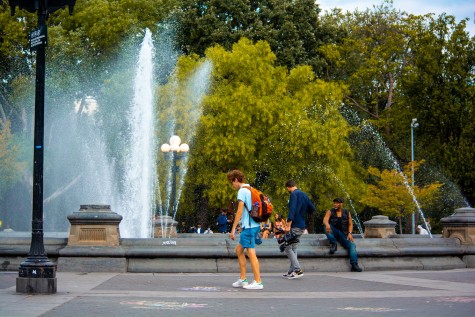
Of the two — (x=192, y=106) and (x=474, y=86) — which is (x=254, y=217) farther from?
(x=474, y=86)

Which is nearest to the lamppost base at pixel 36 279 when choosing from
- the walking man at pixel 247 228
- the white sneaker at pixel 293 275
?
the walking man at pixel 247 228

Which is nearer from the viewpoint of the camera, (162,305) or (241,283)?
(162,305)

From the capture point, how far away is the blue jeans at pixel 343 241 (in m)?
18.8

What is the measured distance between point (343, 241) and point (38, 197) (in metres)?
7.19

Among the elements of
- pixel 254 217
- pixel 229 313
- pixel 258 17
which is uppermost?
pixel 258 17

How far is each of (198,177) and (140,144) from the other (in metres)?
7.73

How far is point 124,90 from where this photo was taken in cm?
4991

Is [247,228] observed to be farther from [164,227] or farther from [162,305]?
[164,227]

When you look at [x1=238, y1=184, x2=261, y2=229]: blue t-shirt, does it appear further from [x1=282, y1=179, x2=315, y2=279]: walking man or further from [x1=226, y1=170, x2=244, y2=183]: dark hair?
[x1=282, y1=179, x2=315, y2=279]: walking man

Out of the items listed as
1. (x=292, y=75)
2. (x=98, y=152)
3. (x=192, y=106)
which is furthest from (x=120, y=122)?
(x=292, y=75)

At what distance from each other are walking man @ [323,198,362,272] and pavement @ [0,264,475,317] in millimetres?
766

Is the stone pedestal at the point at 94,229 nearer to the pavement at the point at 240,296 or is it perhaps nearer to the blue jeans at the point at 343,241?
the pavement at the point at 240,296

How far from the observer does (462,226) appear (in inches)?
843

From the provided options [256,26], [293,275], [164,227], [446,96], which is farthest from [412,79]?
[293,275]
